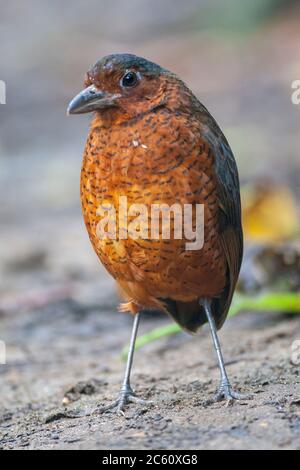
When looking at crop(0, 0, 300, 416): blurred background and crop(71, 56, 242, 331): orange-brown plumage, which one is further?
crop(0, 0, 300, 416): blurred background

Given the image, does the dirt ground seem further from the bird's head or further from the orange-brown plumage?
the bird's head

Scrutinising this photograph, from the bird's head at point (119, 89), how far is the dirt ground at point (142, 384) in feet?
4.86

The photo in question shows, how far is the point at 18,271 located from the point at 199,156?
4456 millimetres

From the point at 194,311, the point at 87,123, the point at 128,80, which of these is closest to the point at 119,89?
the point at 128,80

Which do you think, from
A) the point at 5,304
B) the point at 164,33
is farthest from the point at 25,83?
the point at 5,304

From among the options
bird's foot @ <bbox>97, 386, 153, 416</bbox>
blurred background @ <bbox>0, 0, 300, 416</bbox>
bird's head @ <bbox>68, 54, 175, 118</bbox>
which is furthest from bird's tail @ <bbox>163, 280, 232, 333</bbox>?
blurred background @ <bbox>0, 0, 300, 416</bbox>

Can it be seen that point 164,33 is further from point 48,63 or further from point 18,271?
point 18,271

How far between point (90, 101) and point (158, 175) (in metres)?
0.53

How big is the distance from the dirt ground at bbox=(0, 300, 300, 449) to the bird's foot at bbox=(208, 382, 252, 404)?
0.18 ft

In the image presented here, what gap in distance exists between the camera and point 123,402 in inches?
186

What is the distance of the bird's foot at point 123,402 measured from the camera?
4.67 m

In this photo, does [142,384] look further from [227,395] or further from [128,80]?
[128,80]

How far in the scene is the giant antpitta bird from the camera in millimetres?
4535

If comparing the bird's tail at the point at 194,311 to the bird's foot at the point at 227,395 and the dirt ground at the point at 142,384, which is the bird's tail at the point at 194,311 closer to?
the dirt ground at the point at 142,384
